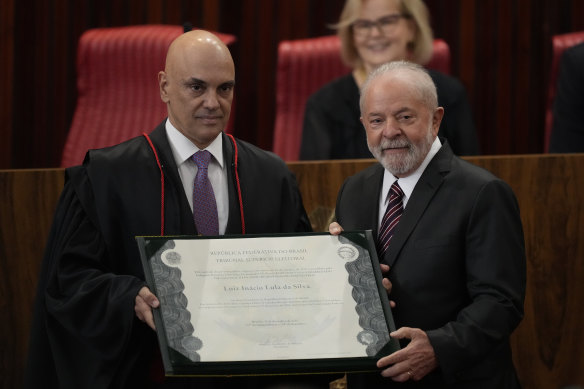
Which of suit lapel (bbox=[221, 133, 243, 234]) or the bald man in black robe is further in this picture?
suit lapel (bbox=[221, 133, 243, 234])

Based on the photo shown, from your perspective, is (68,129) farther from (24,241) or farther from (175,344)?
(175,344)

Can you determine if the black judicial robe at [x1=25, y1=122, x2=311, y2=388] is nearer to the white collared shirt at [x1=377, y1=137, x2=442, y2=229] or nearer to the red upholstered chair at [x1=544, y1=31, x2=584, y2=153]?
the white collared shirt at [x1=377, y1=137, x2=442, y2=229]

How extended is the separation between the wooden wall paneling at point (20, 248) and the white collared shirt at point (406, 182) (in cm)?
108

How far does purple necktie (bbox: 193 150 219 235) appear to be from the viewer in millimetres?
2287

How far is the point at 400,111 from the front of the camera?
86.9 inches

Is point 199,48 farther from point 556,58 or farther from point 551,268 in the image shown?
point 556,58

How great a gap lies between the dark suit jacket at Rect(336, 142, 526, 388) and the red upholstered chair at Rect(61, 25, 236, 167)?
2076 millimetres

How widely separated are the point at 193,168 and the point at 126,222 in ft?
0.74

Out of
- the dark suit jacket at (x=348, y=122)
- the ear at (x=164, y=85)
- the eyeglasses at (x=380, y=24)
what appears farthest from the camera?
the eyeglasses at (x=380, y=24)

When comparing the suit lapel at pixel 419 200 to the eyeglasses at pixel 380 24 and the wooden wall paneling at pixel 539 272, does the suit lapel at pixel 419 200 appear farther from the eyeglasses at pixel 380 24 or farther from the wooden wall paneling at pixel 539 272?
the eyeglasses at pixel 380 24

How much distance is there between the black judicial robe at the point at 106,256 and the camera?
2166 mm

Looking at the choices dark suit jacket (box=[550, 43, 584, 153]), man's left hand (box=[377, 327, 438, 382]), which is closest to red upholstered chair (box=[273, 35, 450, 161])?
dark suit jacket (box=[550, 43, 584, 153])

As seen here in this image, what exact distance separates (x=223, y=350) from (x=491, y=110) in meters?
2.79

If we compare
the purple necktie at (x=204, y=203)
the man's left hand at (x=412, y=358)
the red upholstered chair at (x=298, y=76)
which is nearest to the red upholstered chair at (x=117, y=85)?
the red upholstered chair at (x=298, y=76)
